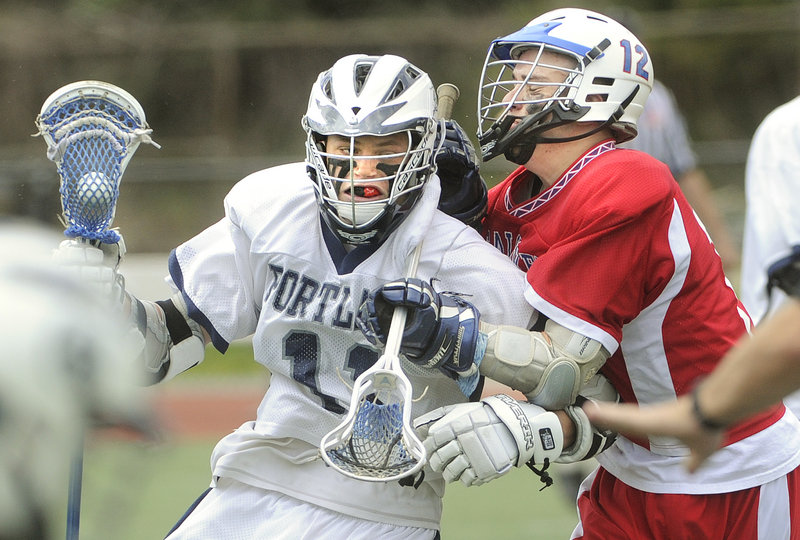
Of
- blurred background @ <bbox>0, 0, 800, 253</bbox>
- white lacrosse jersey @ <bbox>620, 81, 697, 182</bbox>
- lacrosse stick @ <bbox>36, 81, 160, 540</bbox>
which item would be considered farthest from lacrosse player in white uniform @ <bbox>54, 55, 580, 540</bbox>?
A: blurred background @ <bbox>0, 0, 800, 253</bbox>

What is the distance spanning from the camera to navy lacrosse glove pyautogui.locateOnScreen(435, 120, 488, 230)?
332 centimetres

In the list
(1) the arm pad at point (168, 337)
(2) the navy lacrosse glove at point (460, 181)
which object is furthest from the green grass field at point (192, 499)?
(2) the navy lacrosse glove at point (460, 181)

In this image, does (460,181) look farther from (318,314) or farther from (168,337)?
(168,337)

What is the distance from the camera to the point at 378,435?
2.86 m

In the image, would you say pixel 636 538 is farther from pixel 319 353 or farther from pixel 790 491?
pixel 319 353

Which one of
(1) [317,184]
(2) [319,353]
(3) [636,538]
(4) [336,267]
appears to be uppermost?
(1) [317,184]

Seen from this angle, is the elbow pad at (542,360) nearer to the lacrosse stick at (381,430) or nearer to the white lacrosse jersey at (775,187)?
the lacrosse stick at (381,430)

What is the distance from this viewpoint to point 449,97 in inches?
133

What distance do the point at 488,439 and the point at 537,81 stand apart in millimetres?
1014

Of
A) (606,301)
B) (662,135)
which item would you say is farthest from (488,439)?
(662,135)

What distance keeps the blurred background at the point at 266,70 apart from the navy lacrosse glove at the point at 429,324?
8076 millimetres

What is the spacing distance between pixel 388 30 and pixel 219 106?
71.2 inches

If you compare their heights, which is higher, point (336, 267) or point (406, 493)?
point (336, 267)

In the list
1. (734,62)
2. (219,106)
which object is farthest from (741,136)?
(219,106)
